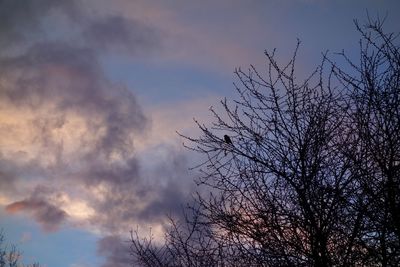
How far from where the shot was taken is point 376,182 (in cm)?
479

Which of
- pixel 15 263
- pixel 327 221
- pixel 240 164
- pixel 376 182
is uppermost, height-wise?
pixel 15 263

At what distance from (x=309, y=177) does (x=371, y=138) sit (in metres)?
0.83

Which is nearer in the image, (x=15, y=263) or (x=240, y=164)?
(x=240, y=164)

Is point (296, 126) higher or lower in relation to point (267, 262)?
higher

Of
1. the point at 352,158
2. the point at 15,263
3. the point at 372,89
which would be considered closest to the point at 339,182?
the point at 352,158

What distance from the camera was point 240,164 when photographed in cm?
559

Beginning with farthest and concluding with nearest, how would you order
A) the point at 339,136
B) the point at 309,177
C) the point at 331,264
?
1. the point at 339,136
2. the point at 309,177
3. the point at 331,264

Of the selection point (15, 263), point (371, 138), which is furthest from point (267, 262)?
point (15, 263)

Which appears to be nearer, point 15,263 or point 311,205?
point 311,205

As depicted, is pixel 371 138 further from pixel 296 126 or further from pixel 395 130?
pixel 296 126

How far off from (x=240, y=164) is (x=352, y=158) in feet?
4.50

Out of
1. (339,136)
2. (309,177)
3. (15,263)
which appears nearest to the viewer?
(309,177)

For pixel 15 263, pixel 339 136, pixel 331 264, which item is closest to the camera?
pixel 331 264

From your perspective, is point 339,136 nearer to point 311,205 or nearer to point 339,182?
point 339,182
